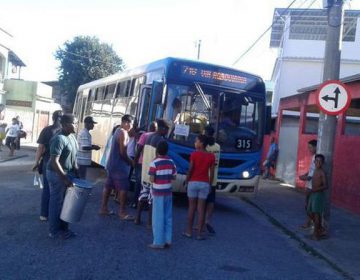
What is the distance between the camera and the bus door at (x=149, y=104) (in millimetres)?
11016

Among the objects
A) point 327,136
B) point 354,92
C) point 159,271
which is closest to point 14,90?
point 354,92

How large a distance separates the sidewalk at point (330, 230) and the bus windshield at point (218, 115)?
6.07ft

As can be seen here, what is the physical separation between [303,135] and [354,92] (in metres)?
5.04

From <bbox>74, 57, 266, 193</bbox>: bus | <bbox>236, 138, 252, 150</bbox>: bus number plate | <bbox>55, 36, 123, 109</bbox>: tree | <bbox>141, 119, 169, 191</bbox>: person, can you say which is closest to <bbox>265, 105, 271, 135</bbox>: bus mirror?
<bbox>74, 57, 266, 193</bbox>: bus

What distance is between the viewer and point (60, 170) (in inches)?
289

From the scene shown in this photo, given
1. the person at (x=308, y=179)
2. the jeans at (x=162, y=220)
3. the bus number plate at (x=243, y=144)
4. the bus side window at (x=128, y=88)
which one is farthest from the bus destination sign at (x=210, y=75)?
the jeans at (x=162, y=220)

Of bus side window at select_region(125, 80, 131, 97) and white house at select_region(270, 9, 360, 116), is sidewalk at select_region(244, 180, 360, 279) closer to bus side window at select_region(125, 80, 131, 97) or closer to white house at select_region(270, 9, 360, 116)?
bus side window at select_region(125, 80, 131, 97)

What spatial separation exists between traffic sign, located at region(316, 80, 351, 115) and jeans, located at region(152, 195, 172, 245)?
357 cm

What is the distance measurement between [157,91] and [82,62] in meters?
41.4

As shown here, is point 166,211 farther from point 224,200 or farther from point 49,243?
point 224,200

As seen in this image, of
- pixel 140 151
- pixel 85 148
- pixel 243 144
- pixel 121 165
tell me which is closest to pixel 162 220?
pixel 121 165

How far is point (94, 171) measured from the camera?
18781mm

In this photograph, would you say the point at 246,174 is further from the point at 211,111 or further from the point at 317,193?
the point at 317,193

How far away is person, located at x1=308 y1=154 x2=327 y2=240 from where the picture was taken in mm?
9266
